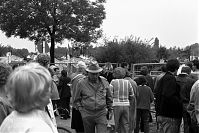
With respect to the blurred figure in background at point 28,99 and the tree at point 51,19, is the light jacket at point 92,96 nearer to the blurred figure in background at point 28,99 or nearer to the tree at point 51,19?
the blurred figure in background at point 28,99

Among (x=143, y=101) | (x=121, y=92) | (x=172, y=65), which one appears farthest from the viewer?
(x=143, y=101)

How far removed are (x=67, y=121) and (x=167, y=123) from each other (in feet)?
19.4

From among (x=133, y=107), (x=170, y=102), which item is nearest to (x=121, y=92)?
(x=133, y=107)

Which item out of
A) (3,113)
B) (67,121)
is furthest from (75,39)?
(3,113)

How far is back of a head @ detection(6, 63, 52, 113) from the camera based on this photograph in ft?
7.86

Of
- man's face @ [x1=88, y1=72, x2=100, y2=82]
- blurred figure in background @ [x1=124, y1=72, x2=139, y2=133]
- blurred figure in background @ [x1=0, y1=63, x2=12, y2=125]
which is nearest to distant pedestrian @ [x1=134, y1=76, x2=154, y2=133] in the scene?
blurred figure in background @ [x1=124, y1=72, x2=139, y2=133]

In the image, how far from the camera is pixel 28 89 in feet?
7.84

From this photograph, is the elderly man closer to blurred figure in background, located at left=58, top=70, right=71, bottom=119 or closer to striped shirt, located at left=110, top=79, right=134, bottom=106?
striped shirt, located at left=110, top=79, right=134, bottom=106

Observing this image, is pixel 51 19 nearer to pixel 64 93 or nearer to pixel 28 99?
pixel 64 93

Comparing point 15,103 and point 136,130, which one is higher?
point 15,103

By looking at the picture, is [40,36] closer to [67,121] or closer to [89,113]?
[67,121]

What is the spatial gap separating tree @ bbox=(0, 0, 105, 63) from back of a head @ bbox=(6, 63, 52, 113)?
32095 mm

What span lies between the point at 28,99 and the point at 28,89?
2.7 inches

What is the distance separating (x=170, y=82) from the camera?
21.5 feet
